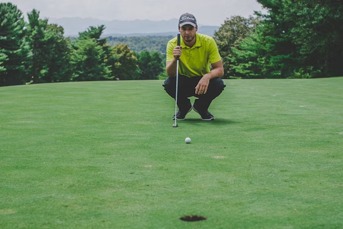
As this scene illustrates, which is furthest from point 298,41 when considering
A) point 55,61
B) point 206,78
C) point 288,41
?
point 55,61

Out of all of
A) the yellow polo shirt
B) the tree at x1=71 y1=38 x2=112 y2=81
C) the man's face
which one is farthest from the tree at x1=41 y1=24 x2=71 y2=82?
the man's face

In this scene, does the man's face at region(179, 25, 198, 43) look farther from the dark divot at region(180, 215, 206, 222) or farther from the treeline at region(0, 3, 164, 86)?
the treeline at region(0, 3, 164, 86)

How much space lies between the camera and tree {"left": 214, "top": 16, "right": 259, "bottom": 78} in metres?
75.8

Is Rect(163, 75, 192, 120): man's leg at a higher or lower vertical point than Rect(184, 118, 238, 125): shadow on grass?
higher

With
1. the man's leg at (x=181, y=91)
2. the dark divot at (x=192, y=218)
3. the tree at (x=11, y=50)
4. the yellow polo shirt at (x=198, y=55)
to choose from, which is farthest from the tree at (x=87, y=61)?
the dark divot at (x=192, y=218)

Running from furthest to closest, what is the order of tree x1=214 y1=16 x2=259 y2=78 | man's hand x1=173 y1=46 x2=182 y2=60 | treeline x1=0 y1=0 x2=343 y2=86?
tree x1=214 y1=16 x2=259 y2=78 < treeline x1=0 y1=0 x2=343 y2=86 < man's hand x1=173 y1=46 x2=182 y2=60

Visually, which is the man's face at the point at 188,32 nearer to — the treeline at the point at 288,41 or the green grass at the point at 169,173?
the green grass at the point at 169,173

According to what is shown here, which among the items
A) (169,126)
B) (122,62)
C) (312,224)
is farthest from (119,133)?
(122,62)

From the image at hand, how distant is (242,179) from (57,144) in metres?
2.69

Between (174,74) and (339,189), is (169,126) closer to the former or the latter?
(174,74)

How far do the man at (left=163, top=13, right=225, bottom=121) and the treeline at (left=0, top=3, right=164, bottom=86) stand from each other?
4620 cm

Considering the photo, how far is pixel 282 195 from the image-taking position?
3777 mm

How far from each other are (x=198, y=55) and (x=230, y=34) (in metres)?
69.9

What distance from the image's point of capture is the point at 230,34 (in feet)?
252
